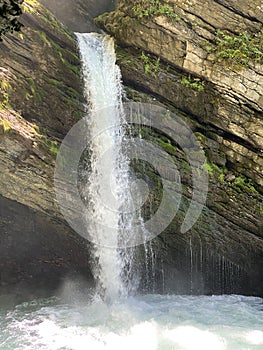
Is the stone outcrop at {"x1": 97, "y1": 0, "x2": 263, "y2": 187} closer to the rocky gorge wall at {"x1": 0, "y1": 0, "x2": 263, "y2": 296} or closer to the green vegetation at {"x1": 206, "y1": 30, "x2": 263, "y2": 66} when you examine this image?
the rocky gorge wall at {"x1": 0, "y1": 0, "x2": 263, "y2": 296}

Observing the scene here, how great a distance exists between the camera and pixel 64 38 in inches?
442

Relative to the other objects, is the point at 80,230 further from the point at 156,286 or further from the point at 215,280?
the point at 215,280

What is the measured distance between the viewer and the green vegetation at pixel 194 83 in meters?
11.6

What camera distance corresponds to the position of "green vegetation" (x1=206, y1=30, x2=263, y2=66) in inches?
445

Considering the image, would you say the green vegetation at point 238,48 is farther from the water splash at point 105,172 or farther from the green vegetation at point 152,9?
the water splash at point 105,172

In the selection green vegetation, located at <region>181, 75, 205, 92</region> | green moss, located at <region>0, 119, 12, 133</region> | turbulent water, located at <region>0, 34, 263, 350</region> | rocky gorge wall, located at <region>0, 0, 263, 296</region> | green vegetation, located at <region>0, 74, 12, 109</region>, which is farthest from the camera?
green vegetation, located at <region>181, 75, 205, 92</region>

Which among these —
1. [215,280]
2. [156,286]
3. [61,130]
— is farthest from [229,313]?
[61,130]

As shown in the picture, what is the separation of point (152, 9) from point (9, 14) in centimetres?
974

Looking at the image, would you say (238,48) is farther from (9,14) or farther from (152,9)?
(9,14)

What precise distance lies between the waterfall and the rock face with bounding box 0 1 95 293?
0.54 meters

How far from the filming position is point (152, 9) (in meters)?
11.8

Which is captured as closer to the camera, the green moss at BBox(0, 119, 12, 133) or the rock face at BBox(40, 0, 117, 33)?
the green moss at BBox(0, 119, 12, 133)

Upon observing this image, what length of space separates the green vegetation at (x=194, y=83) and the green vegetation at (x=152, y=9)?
206cm

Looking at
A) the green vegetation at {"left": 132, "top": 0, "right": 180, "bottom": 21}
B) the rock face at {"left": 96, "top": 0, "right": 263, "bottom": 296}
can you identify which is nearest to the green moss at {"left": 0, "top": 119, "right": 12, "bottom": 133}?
the rock face at {"left": 96, "top": 0, "right": 263, "bottom": 296}
